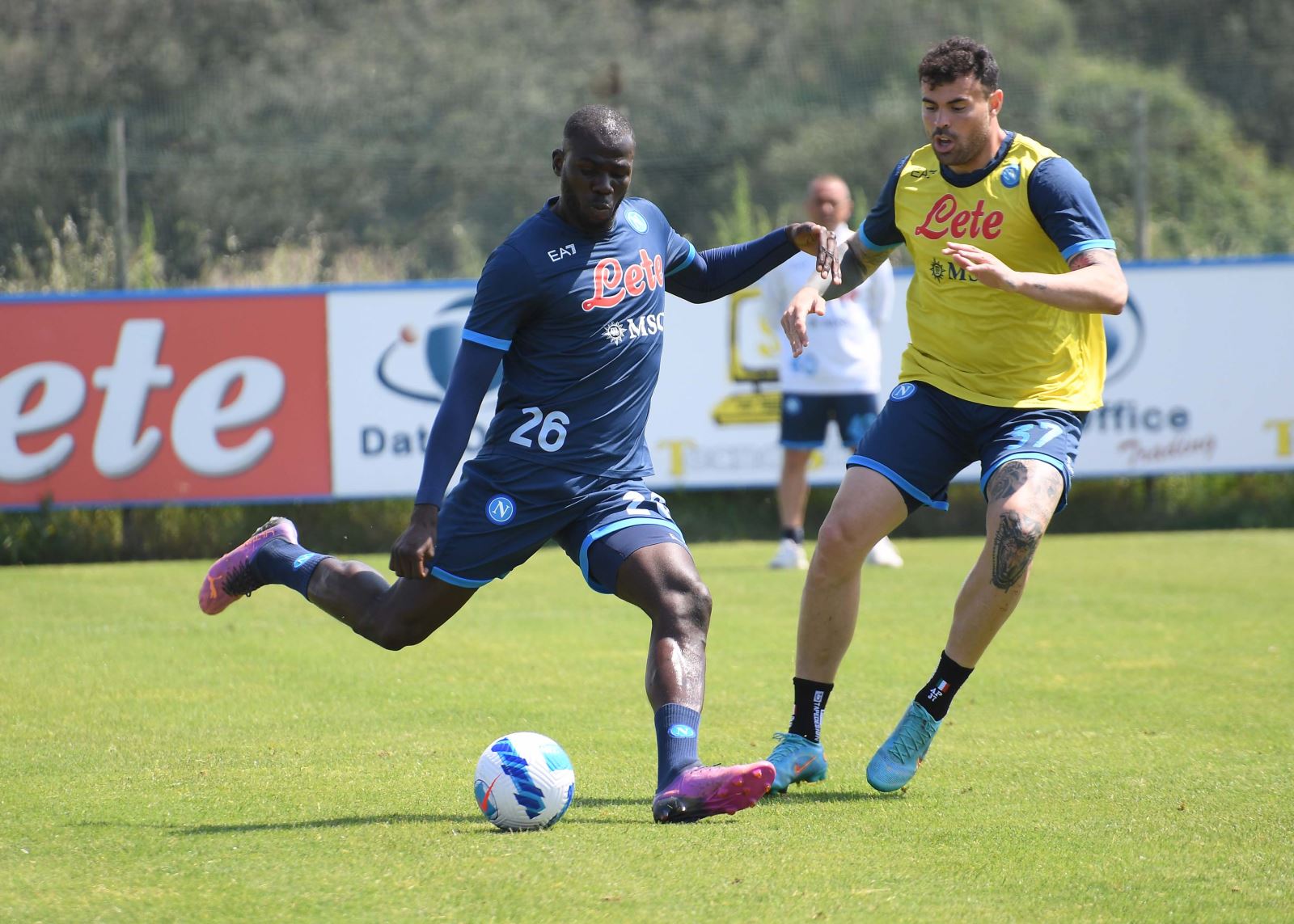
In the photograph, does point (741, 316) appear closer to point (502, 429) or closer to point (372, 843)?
point (502, 429)

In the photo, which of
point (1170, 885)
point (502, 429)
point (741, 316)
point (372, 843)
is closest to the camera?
point (1170, 885)

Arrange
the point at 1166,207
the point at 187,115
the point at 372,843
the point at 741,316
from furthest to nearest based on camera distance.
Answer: the point at 1166,207 < the point at 187,115 < the point at 741,316 < the point at 372,843

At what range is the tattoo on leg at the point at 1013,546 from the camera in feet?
16.8

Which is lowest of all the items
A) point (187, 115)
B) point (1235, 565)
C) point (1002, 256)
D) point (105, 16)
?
point (1235, 565)

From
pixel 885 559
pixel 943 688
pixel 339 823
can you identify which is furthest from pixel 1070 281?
pixel 885 559

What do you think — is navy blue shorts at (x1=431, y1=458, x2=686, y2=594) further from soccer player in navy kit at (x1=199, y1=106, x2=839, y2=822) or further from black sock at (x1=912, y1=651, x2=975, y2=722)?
black sock at (x1=912, y1=651, x2=975, y2=722)

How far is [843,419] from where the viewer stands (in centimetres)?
1155

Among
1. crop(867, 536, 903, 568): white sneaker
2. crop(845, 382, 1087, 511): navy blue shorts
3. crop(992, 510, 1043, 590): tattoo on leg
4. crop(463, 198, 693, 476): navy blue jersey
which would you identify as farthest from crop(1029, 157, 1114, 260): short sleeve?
crop(867, 536, 903, 568): white sneaker

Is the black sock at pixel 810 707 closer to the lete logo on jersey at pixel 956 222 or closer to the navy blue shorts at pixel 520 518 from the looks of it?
the navy blue shorts at pixel 520 518

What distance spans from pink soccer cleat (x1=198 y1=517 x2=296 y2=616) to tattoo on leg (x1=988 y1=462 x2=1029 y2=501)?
2378 mm

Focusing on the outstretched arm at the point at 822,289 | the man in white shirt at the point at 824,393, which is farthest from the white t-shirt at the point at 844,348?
the outstretched arm at the point at 822,289

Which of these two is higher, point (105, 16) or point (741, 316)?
point (105, 16)

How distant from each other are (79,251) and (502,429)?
9997 mm

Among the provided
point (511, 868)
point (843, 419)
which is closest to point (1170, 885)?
point (511, 868)
